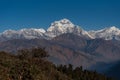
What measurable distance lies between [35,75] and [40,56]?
128763 mm

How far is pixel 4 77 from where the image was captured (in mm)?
47969

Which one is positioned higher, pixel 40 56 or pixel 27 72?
pixel 40 56

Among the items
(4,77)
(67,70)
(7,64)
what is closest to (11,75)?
(4,77)

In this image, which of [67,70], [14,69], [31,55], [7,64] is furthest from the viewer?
[67,70]

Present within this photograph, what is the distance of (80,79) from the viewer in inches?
6949

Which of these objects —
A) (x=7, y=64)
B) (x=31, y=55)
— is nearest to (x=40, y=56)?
(x=31, y=55)

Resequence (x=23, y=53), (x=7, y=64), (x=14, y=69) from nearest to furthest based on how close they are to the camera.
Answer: (x=14, y=69) → (x=7, y=64) → (x=23, y=53)

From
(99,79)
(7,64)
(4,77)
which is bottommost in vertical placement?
(4,77)

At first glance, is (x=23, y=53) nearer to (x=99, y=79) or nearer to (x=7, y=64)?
(x=99, y=79)

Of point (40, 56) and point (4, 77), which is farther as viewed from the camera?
point (40, 56)

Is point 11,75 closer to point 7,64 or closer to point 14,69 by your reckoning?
point 14,69

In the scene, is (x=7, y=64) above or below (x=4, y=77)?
above

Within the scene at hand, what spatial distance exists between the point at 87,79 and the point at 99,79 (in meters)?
14.2

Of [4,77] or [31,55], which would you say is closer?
[4,77]
